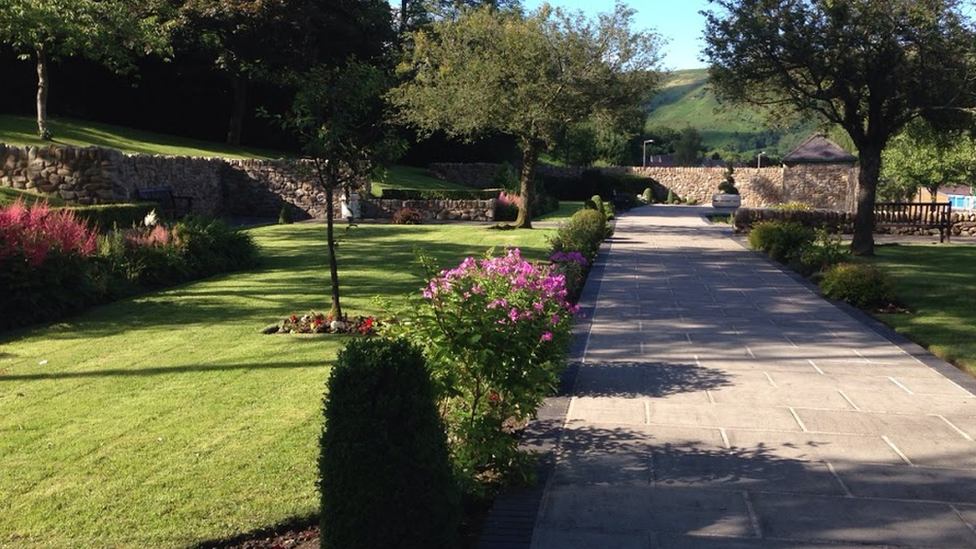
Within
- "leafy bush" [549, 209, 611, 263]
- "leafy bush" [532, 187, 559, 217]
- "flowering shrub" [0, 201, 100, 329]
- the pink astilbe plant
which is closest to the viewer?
"flowering shrub" [0, 201, 100, 329]

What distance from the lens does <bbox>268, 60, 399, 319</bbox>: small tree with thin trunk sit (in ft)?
27.5

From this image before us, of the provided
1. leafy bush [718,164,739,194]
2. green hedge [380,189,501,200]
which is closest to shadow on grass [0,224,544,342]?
green hedge [380,189,501,200]

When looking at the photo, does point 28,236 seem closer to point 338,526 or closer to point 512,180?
point 338,526

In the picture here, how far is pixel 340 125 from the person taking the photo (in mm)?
8312

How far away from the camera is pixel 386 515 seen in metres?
3.21

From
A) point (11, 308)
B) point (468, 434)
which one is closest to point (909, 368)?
point (468, 434)

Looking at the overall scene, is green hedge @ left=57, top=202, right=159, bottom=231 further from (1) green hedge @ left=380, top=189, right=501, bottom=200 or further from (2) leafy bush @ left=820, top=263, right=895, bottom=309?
(1) green hedge @ left=380, top=189, right=501, bottom=200

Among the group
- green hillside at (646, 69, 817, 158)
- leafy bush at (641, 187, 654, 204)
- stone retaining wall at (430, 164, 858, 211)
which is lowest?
leafy bush at (641, 187, 654, 204)

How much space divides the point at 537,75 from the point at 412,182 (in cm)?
1404

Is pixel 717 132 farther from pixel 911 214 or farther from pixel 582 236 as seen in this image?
pixel 582 236

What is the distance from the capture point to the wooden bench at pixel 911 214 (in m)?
23.8

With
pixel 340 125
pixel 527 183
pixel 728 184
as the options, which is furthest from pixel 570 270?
pixel 728 184

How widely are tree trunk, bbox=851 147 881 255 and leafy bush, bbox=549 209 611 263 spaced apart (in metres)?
5.59

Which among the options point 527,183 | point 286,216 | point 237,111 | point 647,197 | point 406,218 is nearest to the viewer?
point 527,183
